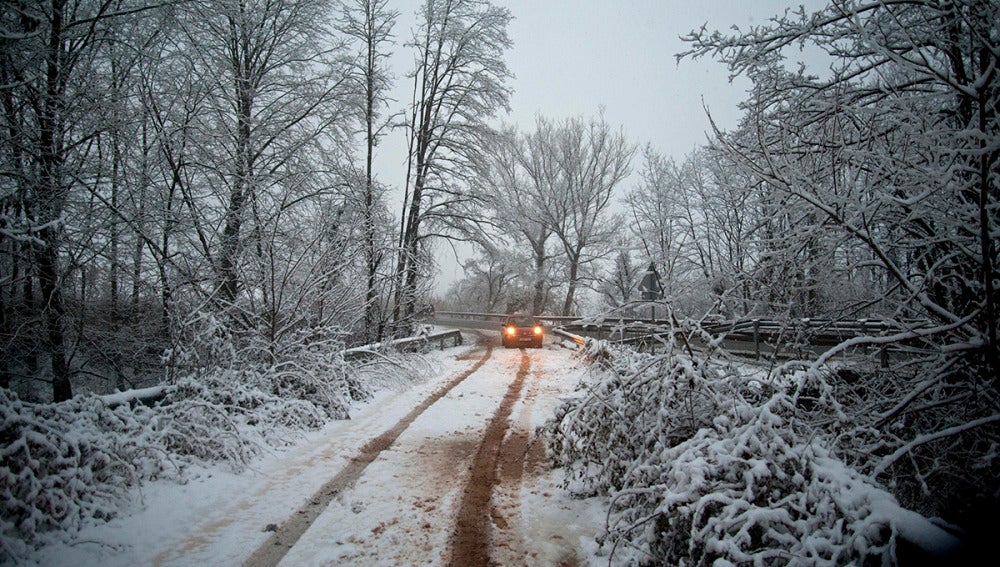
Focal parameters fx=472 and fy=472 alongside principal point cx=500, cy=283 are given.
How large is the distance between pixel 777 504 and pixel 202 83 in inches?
517

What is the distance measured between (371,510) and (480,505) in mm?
1126

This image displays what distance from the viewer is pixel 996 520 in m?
1.96

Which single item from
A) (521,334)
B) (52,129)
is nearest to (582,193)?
(521,334)

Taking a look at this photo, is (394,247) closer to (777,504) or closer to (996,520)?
(777,504)

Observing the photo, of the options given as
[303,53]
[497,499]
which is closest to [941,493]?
[497,499]

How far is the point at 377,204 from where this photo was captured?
50.3ft

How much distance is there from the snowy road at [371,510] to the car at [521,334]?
14.4 m

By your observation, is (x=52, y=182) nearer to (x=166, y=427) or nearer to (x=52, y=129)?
(x=52, y=129)

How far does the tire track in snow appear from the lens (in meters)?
3.94

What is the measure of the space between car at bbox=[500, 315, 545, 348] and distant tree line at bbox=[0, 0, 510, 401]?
8.13m

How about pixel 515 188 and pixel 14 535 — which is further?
pixel 515 188

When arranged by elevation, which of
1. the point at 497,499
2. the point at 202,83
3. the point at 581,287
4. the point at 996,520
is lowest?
the point at 497,499

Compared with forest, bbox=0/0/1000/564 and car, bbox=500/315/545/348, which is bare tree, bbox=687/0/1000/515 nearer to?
forest, bbox=0/0/1000/564

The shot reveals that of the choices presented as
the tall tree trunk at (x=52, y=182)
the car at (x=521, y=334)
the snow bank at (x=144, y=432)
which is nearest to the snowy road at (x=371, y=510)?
the snow bank at (x=144, y=432)
